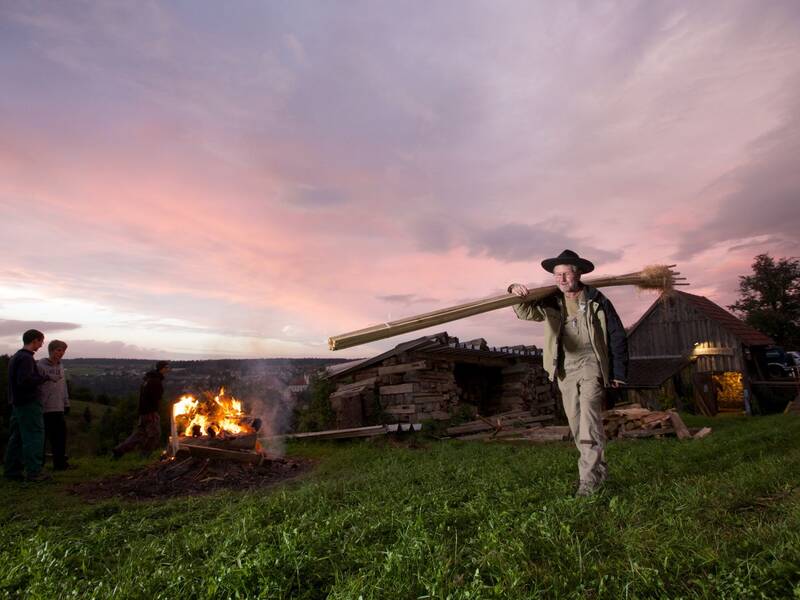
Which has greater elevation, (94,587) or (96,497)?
(94,587)

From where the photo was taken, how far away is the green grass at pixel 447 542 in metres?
3.04

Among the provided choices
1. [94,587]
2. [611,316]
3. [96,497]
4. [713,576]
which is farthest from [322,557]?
[96,497]

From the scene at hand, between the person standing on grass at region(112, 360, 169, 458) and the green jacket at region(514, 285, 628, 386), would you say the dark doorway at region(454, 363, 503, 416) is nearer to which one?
the person standing on grass at region(112, 360, 169, 458)

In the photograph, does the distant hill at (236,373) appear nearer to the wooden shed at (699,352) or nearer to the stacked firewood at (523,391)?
the stacked firewood at (523,391)

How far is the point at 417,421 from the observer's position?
14867mm

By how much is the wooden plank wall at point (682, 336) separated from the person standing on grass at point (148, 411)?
2516cm

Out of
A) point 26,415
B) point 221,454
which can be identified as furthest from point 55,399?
point 221,454

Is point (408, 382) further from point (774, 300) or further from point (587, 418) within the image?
point (774, 300)

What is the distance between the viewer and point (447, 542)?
3.68 meters

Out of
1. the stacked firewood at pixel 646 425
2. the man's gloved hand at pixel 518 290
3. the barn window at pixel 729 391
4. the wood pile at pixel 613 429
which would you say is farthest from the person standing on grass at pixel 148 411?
the barn window at pixel 729 391

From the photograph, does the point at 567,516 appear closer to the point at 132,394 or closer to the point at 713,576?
the point at 713,576

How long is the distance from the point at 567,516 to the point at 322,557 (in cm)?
206

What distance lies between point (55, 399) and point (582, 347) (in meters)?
10.2

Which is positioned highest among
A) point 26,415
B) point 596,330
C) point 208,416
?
point 596,330
